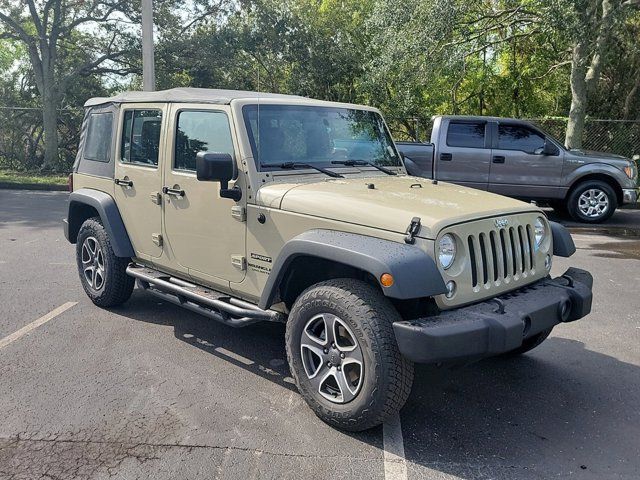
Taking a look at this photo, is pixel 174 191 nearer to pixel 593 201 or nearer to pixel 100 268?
pixel 100 268

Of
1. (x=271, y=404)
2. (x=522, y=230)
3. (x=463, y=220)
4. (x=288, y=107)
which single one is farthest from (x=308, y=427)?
(x=288, y=107)

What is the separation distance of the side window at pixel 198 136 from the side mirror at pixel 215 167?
11.5 inches

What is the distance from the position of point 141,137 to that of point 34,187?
1197 cm

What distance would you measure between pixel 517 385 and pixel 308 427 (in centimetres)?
156

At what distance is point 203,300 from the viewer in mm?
4273

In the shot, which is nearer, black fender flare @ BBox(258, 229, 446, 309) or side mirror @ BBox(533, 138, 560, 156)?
black fender flare @ BBox(258, 229, 446, 309)

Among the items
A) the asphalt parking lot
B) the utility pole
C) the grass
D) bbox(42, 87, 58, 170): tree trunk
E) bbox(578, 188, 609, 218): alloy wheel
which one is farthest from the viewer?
bbox(42, 87, 58, 170): tree trunk

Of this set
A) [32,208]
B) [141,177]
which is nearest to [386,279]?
[141,177]

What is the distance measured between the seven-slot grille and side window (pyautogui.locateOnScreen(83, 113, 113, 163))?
3537mm

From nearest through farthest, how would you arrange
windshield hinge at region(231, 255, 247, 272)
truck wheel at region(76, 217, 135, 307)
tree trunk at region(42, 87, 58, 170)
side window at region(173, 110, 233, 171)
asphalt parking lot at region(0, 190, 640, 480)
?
1. asphalt parking lot at region(0, 190, 640, 480)
2. windshield hinge at region(231, 255, 247, 272)
3. side window at region(173, 110, 233, 171)
4. truck wheel at region(76, 217, 135, 307)
5. tree trunk at region(42, 87, 58, 170)

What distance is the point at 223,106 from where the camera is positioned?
13.8ft

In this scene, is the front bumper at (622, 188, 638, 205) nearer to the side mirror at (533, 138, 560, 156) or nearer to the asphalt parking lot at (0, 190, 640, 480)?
the side mirror at (533, 138, 560, 156)

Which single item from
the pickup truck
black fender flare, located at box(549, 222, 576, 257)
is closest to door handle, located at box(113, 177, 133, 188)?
black fender flare, located at box(549, 222, 576, 257)

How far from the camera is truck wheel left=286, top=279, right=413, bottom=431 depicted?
313 centimetres
